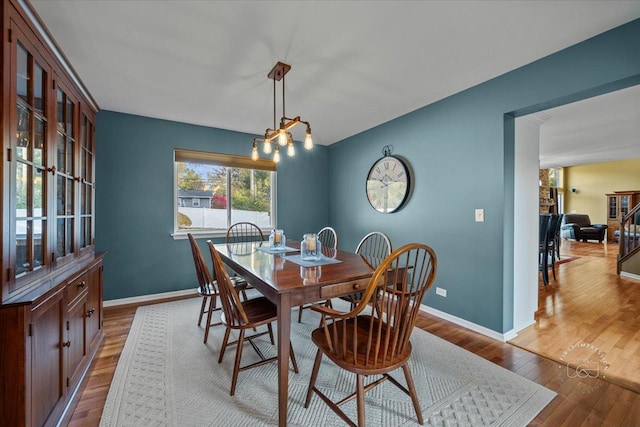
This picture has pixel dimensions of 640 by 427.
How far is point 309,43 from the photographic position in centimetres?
192

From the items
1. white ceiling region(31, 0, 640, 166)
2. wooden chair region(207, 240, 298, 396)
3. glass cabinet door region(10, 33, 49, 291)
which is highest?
white ceiling region(31, 0, 640, 166)

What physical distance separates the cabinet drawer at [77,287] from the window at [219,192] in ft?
5.62

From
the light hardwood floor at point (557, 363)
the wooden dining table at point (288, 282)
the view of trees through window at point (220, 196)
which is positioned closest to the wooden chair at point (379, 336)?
the wooden dining table at point (288, 282)

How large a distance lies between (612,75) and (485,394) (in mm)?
2250

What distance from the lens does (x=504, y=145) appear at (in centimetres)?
238

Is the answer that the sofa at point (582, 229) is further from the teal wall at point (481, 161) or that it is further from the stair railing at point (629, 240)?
the teal wall at point (481, 161)

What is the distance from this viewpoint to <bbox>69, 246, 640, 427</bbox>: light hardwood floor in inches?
59.7

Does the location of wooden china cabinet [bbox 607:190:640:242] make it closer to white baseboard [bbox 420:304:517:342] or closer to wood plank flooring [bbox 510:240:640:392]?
wood plank flooring [bbox 510:240:640:392]

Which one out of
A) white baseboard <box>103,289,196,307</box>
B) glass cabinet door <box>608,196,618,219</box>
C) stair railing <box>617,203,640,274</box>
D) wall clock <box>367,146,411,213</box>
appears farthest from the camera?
glass cabinet door <box>608,196,618,219</box>

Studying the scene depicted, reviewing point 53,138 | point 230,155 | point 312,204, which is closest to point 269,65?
point 53,138

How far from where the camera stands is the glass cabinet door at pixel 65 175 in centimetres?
178

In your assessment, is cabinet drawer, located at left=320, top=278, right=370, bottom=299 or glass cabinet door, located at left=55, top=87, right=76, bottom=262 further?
glass cabinet door, located at left=55, top=87, right=76, bottom=262

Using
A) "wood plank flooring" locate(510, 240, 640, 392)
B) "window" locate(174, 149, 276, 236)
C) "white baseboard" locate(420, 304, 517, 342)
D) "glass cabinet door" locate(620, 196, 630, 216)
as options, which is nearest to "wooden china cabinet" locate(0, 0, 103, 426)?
"window" locate(174, 149, 276, 236)

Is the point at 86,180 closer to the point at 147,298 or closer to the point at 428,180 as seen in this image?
the point at 147,298
